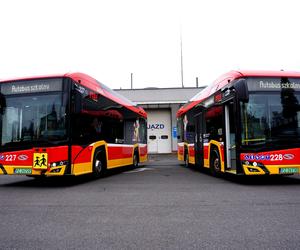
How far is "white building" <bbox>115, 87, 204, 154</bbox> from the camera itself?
33.8 meters

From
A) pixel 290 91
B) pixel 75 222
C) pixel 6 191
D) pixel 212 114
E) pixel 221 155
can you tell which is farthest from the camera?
pixel 212 114

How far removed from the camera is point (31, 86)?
32.0 ft

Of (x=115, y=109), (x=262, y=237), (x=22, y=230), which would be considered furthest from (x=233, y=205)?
(x=115, y=109)

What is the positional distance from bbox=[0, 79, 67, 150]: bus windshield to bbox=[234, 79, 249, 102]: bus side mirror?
4662 mm

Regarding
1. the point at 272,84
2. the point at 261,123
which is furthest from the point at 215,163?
the point at 272,84

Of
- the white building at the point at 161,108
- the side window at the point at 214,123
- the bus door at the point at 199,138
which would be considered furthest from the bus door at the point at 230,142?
the white building at the point at 161,108

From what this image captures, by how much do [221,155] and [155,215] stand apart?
5.49 m

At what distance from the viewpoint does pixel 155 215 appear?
18.9ft

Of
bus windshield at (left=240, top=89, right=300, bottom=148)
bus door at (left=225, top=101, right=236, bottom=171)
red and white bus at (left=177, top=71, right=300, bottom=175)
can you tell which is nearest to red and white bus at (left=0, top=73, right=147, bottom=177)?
bus door at (left=225, top=101, right=236, bottom=171)

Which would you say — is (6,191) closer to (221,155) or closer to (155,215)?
(155,215)

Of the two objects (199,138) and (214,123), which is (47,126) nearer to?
(214,123)

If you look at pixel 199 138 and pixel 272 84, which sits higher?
pixel 272 84

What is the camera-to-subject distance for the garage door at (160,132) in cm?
3531

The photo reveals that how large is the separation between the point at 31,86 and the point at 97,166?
10.8 ft
